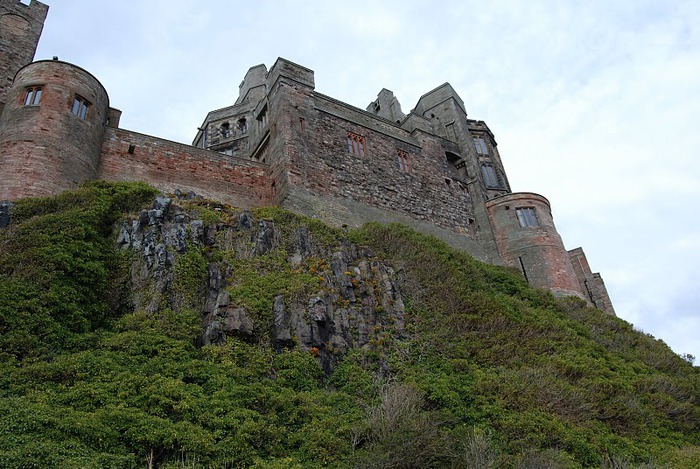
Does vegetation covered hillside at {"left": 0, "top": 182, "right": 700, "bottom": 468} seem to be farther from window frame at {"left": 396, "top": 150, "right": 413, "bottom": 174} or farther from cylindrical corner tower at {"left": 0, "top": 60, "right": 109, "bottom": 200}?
window frame at {"left": 396, "top": 150, "right": 413, "bottom": 174}

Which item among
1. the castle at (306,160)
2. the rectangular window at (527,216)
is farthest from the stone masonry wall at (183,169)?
the rectangular window at (527,216)

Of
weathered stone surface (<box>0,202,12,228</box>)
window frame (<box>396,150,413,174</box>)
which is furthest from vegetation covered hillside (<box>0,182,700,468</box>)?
window frame (<box>396,150,413,174</box>)

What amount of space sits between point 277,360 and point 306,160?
11.4 metres

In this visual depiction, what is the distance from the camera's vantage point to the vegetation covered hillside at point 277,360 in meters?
9.91

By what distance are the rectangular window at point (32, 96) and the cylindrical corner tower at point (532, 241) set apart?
67.5 feet

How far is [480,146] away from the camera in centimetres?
3216

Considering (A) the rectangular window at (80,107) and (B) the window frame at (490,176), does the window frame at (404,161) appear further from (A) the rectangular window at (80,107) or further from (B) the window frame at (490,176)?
(A) the rectangular window at (80,107)

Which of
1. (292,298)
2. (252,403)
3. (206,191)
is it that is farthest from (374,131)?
(252,403)

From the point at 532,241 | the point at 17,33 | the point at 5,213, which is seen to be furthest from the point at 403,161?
the point at 17,33

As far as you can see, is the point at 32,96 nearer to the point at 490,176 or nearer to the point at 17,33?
the point at 17,33

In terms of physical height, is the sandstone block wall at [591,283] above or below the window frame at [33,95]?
below

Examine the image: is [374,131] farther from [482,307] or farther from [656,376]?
[656,376]

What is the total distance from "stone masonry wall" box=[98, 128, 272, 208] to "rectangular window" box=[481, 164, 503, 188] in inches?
540

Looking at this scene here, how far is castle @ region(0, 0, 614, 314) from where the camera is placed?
Result: 1786 centimetres
